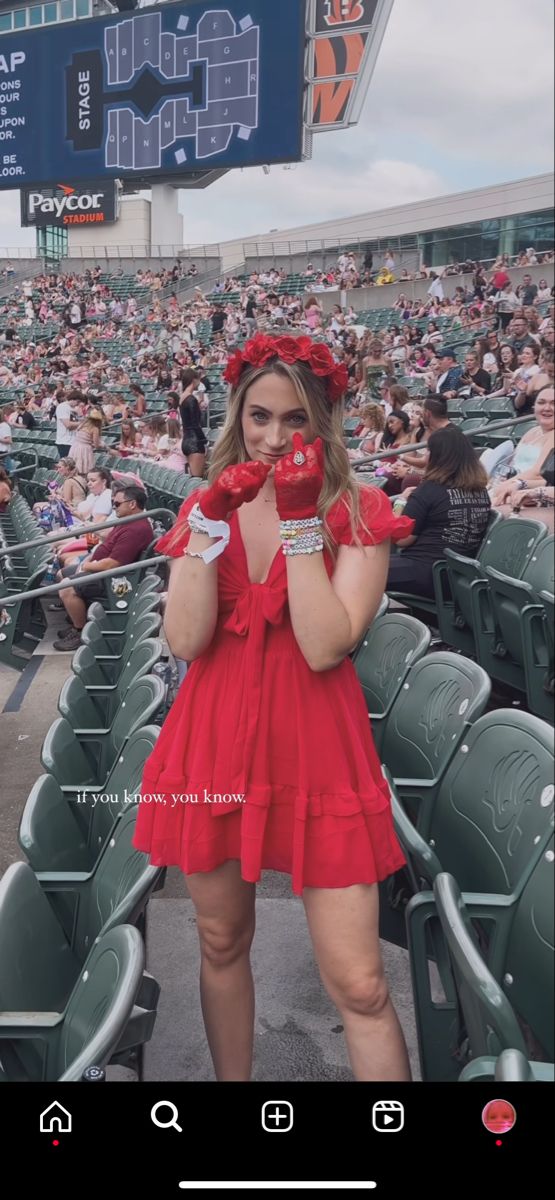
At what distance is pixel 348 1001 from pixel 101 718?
4.14ft

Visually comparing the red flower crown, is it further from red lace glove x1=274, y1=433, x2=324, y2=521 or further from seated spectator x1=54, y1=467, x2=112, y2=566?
seated spectator x1=54, y1=467, x2=112, y2=566

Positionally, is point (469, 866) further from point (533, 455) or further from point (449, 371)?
point (449, 371)

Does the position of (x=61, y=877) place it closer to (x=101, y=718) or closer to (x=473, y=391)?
(x=101, y=718)

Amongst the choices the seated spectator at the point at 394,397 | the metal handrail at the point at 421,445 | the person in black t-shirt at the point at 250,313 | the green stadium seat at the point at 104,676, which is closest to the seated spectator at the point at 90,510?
the green stadium seat at the point at 104,676

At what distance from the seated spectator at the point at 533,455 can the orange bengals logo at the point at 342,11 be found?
1.79ft

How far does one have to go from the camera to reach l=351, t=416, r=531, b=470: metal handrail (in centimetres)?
120

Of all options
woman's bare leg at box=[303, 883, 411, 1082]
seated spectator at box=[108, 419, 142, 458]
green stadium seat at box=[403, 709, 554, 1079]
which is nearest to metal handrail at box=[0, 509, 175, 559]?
seated spectator at box=[108, 419, 142, 458]

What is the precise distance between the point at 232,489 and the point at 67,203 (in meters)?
0.92

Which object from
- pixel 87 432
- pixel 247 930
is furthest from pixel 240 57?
pixel 87 432

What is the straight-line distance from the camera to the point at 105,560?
132 inches

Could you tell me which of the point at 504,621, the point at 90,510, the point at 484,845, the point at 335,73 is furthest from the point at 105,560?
the point at 484,845

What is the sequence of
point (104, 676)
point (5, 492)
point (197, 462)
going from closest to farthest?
point (197, 462) < point (104, 676) < point (5, 492)
